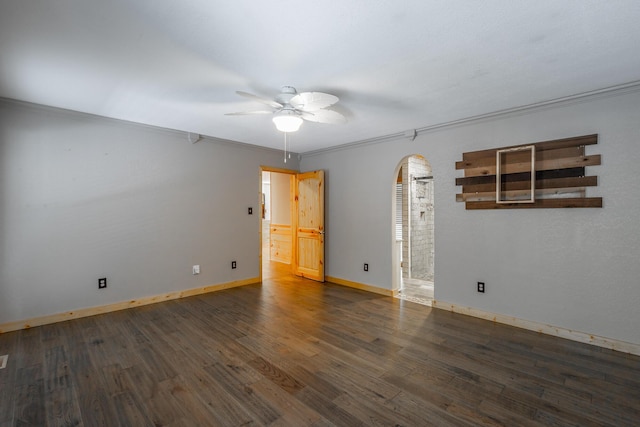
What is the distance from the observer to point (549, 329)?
3.13 meters

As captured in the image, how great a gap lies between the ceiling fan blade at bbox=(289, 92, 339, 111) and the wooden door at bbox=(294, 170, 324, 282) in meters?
2.70

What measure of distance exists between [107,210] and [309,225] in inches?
125

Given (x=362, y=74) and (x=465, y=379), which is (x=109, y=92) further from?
(x=465, y=379)

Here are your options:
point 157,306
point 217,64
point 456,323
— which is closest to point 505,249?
point 456,323

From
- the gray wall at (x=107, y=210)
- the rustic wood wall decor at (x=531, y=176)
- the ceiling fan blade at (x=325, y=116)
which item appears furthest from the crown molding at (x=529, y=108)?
the gray wall at (x=107, y=210)

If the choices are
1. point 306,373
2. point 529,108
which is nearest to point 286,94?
point 306,373

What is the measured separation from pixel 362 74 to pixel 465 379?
2.61 metres

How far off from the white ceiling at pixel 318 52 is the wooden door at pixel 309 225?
7.77ft

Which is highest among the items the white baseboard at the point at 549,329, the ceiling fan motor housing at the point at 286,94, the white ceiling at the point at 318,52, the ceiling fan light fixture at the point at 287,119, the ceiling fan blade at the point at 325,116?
the white ceiling at the point at 318,52

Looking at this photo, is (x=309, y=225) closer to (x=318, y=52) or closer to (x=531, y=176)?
(x=531, y=176)

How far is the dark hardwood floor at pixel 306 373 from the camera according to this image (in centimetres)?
192

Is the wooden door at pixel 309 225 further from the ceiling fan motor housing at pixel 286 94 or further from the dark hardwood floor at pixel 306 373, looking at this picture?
the ceiling fan motor housing at pixel 286 94

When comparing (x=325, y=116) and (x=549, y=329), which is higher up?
(x=325, y=116)

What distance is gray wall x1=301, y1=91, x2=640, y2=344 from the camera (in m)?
2.77
